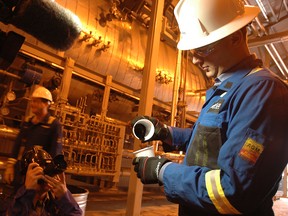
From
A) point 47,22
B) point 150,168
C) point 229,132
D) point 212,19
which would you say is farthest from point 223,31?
point 47,22

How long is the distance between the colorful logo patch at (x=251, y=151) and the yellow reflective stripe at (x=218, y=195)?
0.28 ft

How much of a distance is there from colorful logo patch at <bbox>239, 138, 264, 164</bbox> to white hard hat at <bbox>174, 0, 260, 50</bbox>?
41 centimetres

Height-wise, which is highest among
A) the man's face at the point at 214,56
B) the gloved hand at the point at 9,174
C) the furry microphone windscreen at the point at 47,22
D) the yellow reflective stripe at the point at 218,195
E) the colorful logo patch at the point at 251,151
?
the furry microphone windscreen at the point at 47,22

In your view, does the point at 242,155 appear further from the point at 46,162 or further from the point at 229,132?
the point at 46,162

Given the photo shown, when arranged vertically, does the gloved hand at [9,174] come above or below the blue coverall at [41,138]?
below

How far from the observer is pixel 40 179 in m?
1.36

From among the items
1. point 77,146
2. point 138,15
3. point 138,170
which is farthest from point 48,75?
point 138,170

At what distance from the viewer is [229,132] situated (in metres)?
0.77

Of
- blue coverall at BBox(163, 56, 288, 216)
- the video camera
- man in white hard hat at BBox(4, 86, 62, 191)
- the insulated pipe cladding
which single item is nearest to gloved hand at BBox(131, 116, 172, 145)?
the insulated pipe cladding

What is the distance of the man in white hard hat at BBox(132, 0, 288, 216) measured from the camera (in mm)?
657

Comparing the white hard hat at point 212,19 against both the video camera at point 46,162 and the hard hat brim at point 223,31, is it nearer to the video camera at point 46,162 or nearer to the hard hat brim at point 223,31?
the hard hat brim at point 223,31

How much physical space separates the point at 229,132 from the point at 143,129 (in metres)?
0.54

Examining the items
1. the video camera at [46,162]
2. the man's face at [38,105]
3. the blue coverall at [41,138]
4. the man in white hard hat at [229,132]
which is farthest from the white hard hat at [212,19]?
the man's face at [38,105]

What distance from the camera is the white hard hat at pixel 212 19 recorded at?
0.93m
